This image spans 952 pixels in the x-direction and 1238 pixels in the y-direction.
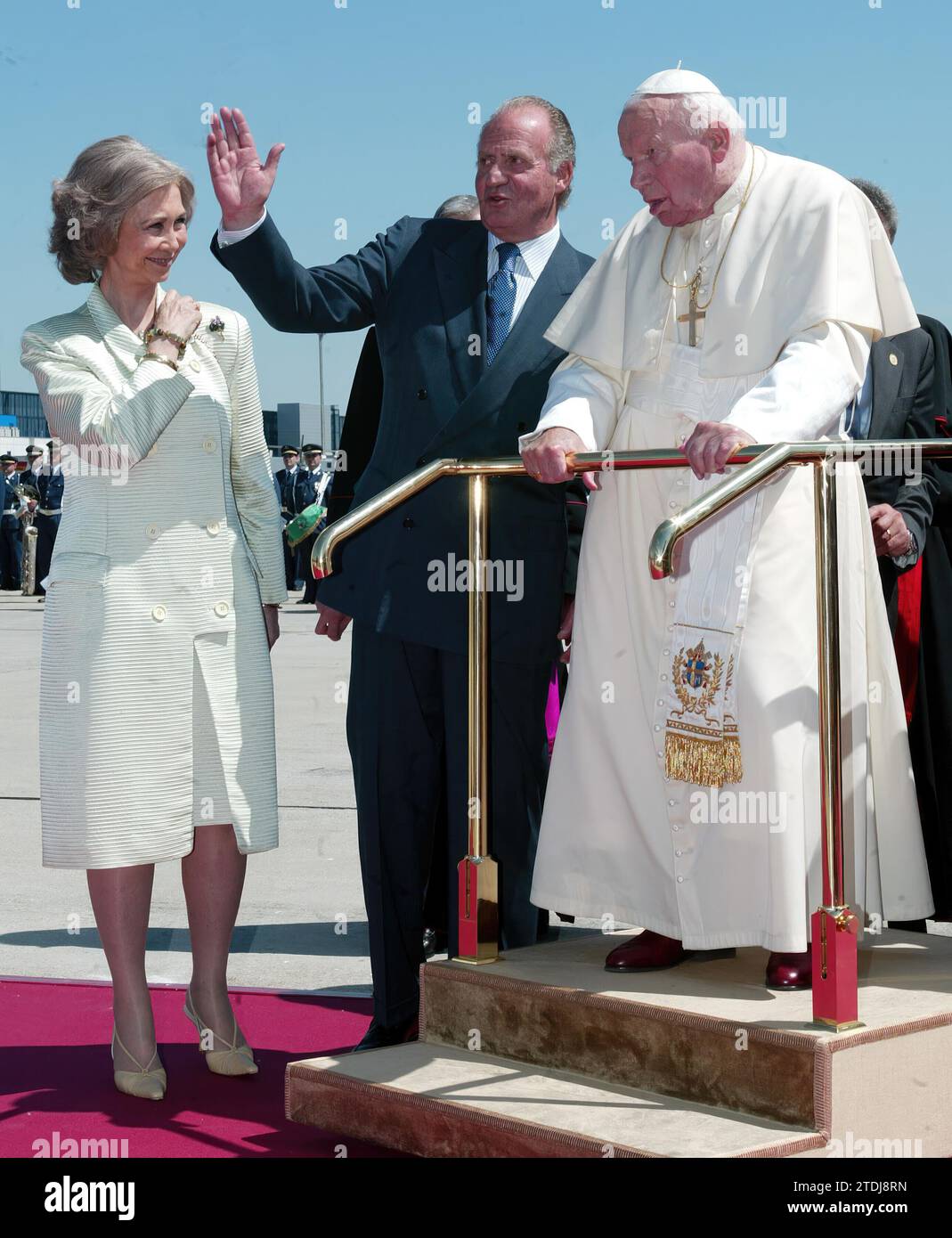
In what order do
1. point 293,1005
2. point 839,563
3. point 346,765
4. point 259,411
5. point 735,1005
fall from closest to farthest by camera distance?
point 735,1005
point 839,563
point 259,411
point 293,1005
point 346,765

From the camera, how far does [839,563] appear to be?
3744mm

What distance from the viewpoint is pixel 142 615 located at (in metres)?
4.04

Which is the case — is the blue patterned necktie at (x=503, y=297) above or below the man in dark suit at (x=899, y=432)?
above

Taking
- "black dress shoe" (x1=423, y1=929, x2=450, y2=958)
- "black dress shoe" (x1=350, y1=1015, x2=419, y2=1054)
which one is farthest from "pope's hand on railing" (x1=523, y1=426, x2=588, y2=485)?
"black dress shoe" (x1=423, y1=929, x2=450, y2=958)

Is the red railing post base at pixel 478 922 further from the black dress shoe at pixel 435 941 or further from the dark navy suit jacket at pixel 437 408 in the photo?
the black dress shoe at pixel 435 941

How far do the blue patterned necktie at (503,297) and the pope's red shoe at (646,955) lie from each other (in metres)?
1.45

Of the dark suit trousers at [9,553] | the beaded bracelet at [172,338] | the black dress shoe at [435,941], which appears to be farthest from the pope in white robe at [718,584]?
the dark suit trousers at [9,553]

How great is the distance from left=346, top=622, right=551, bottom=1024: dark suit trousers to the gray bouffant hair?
1.06m

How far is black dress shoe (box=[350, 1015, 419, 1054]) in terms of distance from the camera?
4.26m

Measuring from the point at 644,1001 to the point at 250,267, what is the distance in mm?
1871

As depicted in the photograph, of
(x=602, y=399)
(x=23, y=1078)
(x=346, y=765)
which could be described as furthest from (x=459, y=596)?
(x=346, y=765)

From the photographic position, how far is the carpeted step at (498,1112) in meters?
3.20

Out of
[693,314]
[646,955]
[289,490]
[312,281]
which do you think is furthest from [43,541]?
[646,955]

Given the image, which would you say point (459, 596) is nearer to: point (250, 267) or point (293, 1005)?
point (250, 267)
